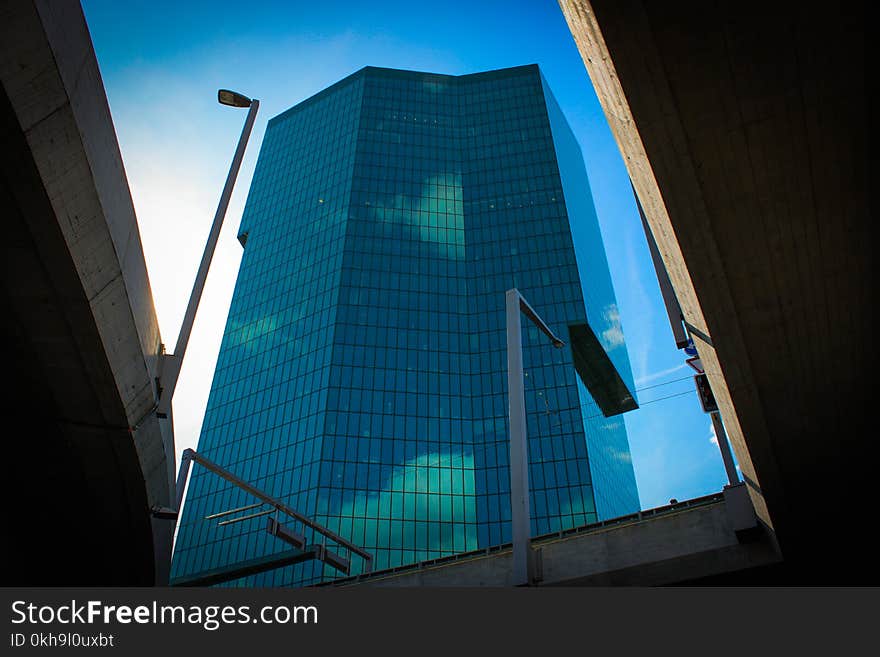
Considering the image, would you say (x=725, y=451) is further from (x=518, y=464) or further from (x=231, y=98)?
(x=231, y=98)

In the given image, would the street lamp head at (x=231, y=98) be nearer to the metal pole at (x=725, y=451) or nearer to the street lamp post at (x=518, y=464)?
the street lamp post at (x=518, y=464)

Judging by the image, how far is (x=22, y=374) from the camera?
11.9 m

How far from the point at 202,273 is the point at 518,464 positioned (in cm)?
1237

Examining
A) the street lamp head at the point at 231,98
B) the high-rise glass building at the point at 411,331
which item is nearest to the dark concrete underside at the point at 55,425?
the street lamp head at the point at 231,98

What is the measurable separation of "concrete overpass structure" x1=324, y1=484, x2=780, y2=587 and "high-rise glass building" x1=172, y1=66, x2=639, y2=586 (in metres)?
55.8

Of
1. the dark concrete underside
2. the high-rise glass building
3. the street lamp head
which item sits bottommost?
the dark concrete underside

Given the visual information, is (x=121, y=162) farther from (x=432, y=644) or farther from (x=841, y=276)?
(x=841, y=276)

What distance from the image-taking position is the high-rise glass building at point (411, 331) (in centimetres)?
8044

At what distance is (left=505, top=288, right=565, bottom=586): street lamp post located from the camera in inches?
837

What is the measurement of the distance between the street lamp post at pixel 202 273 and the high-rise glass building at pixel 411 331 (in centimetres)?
6091
